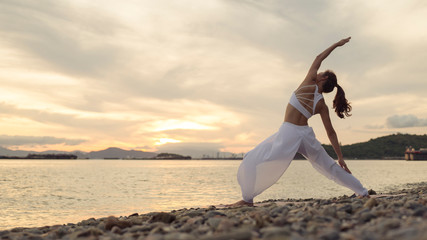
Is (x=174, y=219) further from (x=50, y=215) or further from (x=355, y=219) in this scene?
(x=50, y=215)

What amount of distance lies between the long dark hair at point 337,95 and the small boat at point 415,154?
651ft

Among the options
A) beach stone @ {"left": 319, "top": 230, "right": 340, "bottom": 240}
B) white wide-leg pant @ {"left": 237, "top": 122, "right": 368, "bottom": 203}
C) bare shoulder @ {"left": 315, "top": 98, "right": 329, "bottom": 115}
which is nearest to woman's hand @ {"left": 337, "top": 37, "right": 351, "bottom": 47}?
bare shoulder @ {"left": 315, "top": 98, "right": 329, "bottom": 115}

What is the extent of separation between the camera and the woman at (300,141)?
694 cm

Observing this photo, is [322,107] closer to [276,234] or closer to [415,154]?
[276,234]

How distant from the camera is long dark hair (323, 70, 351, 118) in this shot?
23.1 feet

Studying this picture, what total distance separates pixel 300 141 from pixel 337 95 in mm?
1247

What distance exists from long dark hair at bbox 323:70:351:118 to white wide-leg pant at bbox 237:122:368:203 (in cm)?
78

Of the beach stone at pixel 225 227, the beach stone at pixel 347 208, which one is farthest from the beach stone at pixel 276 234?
the beach stone at pixel 347 208

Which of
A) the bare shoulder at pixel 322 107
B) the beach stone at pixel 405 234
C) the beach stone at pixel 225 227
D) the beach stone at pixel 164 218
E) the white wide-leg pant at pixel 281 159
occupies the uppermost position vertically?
the bare shoulder at pixel 322 107

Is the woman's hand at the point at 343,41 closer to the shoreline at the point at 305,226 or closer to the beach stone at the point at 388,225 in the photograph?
the shoreline at the point at 305,226

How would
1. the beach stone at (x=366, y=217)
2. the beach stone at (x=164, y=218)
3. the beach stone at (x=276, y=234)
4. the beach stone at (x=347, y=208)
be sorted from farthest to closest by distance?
the beach stone at (x=164, y=218)
the beach stone at (x=347, y=208)
the beach stone at (x=366, y=217)
the beach stone at (x=276, y=234)

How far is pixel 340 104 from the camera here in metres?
7.24

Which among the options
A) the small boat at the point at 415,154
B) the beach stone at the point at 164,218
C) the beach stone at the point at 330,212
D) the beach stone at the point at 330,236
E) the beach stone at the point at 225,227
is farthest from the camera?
the small boat at the point at 415,154

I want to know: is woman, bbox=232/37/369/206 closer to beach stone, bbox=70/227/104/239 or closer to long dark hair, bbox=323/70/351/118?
long dark hair, bbox=323/70/351/118
